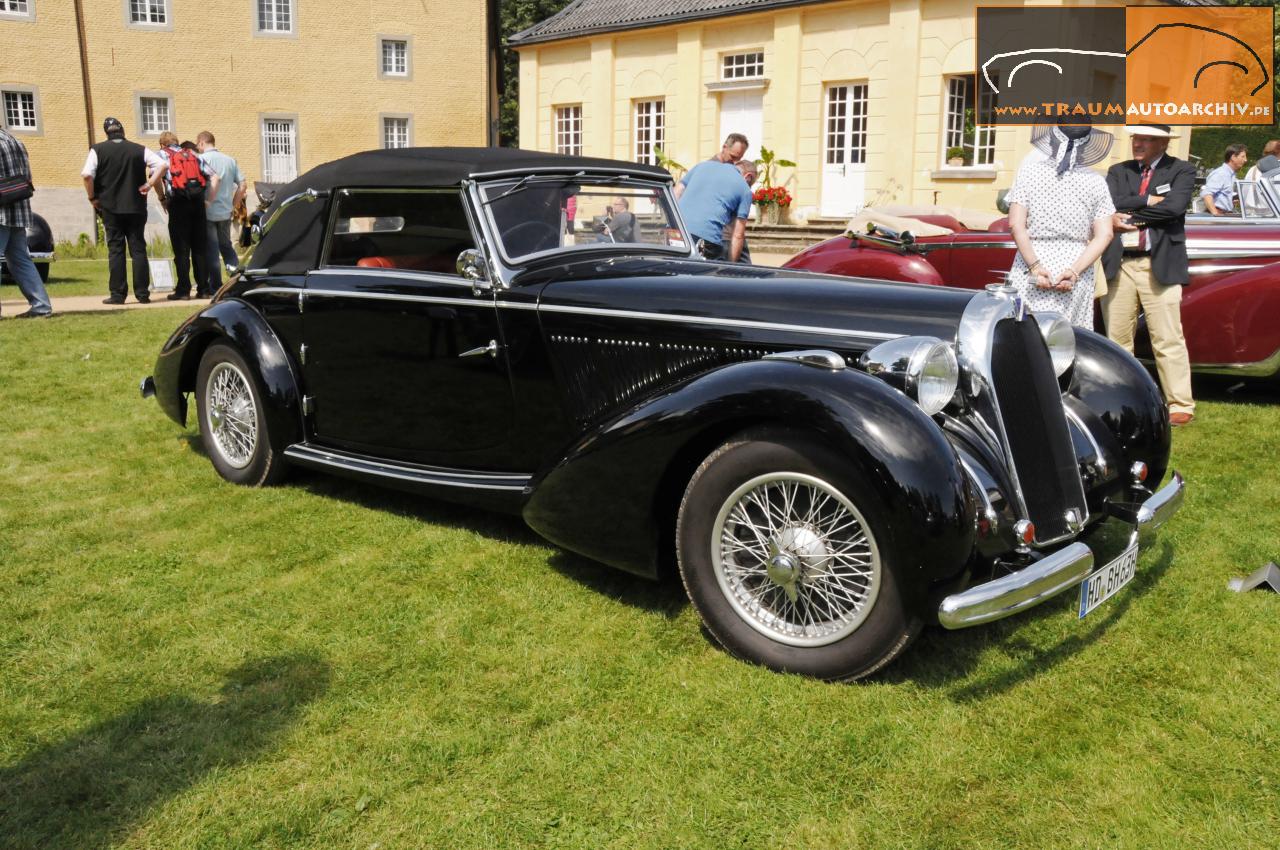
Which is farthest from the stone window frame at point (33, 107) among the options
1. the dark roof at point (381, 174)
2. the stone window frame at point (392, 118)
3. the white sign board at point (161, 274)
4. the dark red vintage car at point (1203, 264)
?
the dark roof at point (381, 174)

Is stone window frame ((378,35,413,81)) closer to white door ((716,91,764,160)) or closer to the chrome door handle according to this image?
white door ((716,91,764,160))

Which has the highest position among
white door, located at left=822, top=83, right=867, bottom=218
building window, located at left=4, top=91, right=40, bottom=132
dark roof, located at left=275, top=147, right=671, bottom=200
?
building window, located at left=4, top=91, right=40, bottom=132

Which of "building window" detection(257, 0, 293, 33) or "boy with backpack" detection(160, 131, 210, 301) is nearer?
"boy with backpack" detection(160, 131, 210, 301)

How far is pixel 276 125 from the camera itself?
94.7 feet

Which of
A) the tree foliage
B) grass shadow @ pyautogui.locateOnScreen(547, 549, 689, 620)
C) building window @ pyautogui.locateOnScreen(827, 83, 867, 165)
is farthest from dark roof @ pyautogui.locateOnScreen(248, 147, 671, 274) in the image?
the tree foliage

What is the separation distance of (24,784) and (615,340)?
2399 mm

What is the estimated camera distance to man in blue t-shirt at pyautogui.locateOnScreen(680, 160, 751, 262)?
830cm

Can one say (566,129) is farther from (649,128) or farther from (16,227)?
(16,227)

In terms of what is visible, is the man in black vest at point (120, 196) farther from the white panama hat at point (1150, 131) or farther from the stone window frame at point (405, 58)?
the stone window frame at point (405, 58)

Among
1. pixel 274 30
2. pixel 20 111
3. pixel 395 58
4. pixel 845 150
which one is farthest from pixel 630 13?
pixel 20 111

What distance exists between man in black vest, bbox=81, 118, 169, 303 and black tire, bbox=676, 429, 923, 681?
35.2 feet

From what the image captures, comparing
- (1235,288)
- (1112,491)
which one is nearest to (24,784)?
(1112,491)

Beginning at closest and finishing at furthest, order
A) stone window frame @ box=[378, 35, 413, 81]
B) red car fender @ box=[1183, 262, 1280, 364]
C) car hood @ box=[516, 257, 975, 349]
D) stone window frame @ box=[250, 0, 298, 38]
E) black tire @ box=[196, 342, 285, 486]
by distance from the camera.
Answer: car hood @ box=[516, 257, 975, 349] → black tire @ box=[196, 342, 285, 486] → red car fender @ box=[1183, 262, 1280, 364] → stone window frame @ box=[250, 0, 298, 38] → stone window frame @ box=[378, 35, 413, 81]

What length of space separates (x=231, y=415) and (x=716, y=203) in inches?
169
